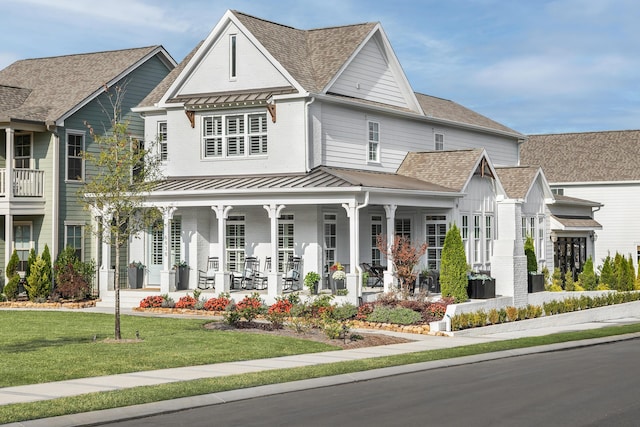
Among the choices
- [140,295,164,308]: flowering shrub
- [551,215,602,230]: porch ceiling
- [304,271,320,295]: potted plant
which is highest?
[551,215,602,230]: porch ceiling

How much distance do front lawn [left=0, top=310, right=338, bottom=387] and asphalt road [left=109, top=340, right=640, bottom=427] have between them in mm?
3572

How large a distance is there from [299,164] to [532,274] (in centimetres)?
1035

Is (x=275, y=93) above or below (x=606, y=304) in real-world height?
above

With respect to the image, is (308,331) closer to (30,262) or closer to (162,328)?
(162,328)

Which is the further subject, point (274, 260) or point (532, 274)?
point (532, 274)

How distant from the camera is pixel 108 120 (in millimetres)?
36125

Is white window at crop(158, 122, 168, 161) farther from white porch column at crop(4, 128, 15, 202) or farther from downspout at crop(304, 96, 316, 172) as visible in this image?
downspout at crop(304, 96, 316, 172)

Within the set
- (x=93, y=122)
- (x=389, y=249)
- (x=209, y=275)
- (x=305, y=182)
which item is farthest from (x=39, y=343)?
(x=93, y=122)

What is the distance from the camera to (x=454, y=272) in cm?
2777

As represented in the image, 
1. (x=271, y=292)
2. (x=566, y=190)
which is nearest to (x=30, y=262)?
(x=271, y=292)

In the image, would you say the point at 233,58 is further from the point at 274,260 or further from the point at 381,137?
the point at 274,260

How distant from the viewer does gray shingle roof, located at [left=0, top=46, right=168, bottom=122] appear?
112 feet

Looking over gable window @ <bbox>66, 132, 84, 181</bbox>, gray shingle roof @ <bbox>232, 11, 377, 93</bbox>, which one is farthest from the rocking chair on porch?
gray shingle roof @ <bbox>232, 11, 377, 93</bbox>

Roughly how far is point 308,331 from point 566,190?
3661cm
